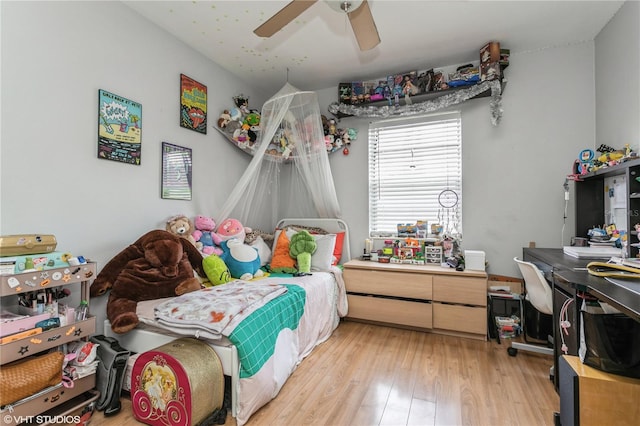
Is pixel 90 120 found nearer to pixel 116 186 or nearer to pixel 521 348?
pixel 116 186

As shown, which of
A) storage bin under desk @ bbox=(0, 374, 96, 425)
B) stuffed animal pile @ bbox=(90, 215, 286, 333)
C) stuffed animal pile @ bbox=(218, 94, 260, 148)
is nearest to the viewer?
storage bin under desk @ bbox=(0, 374, 96, 425)

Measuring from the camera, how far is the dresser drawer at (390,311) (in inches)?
112

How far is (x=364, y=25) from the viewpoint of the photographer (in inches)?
75.4

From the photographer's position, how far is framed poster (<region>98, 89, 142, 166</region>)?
6.97 ft

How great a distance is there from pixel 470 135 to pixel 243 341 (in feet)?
9.85

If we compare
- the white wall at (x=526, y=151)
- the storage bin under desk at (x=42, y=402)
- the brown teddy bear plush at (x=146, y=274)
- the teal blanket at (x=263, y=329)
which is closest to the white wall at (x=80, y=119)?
the brown teddy bear plush at (x=146, y=274)

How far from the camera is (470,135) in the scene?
3182 mm

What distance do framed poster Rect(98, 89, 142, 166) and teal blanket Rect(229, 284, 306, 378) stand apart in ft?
5.23

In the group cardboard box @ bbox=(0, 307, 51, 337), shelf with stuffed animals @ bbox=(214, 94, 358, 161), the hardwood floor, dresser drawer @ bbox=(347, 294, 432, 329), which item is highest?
shelf with stuffed animals @ bbox=(214, 94, 358, 161)

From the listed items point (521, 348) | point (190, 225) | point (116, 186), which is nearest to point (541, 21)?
point (521, 348)

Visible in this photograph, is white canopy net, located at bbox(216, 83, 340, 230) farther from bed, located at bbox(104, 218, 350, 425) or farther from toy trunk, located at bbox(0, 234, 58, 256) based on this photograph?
toy trunk, located at bbox(0, 234, 58, 256)

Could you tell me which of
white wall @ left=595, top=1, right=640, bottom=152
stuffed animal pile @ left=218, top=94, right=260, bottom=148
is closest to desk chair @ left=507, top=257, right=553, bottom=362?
white wall @ left=595, top=1, right=640, bottom=152

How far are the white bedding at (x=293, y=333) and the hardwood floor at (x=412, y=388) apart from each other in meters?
0.08

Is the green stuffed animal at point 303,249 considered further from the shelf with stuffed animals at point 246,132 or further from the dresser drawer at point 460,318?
the dresser drawer at point 460,318
